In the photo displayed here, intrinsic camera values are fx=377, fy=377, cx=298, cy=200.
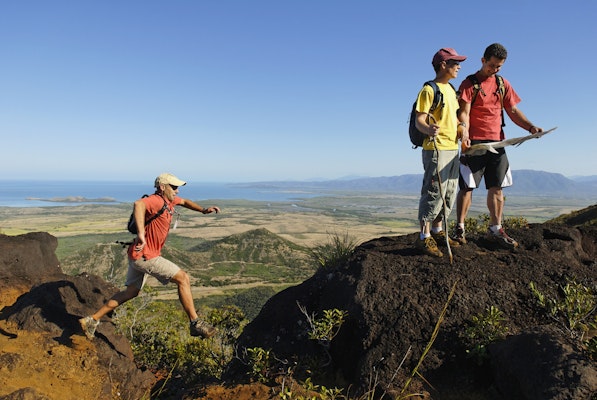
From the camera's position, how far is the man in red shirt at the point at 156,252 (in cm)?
472

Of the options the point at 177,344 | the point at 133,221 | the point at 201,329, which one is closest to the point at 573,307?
the point at 201,329

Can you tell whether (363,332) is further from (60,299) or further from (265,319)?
(60,299)

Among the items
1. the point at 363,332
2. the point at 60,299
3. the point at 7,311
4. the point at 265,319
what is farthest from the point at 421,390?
the point at 7,311

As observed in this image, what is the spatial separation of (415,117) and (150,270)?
3820mm

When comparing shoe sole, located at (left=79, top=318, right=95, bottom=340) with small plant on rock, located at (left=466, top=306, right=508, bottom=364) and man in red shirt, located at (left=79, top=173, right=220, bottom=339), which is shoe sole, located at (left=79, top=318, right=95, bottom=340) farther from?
small plant on rock, located at (left=466, top=306, right=508, bottom=364)

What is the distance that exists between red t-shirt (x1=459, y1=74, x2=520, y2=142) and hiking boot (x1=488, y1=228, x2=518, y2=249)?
1.29 m

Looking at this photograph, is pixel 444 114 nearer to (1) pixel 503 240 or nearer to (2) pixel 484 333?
(1) pixel 503 240

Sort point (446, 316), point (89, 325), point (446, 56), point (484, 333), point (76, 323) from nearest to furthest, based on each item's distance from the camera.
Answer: point (484, 333) → point (446, 316) → point (446, 56) → point (89, 325) → point (76, 323)

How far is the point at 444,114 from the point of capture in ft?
15.3

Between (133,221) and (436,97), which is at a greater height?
(436,97)

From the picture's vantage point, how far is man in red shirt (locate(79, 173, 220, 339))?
15.5ft

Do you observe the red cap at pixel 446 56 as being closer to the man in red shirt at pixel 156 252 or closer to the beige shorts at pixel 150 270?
the man in red shirt at pixel 156 252

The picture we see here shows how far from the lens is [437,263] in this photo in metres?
A: 4.52

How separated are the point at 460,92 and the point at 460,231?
189 centimetres
